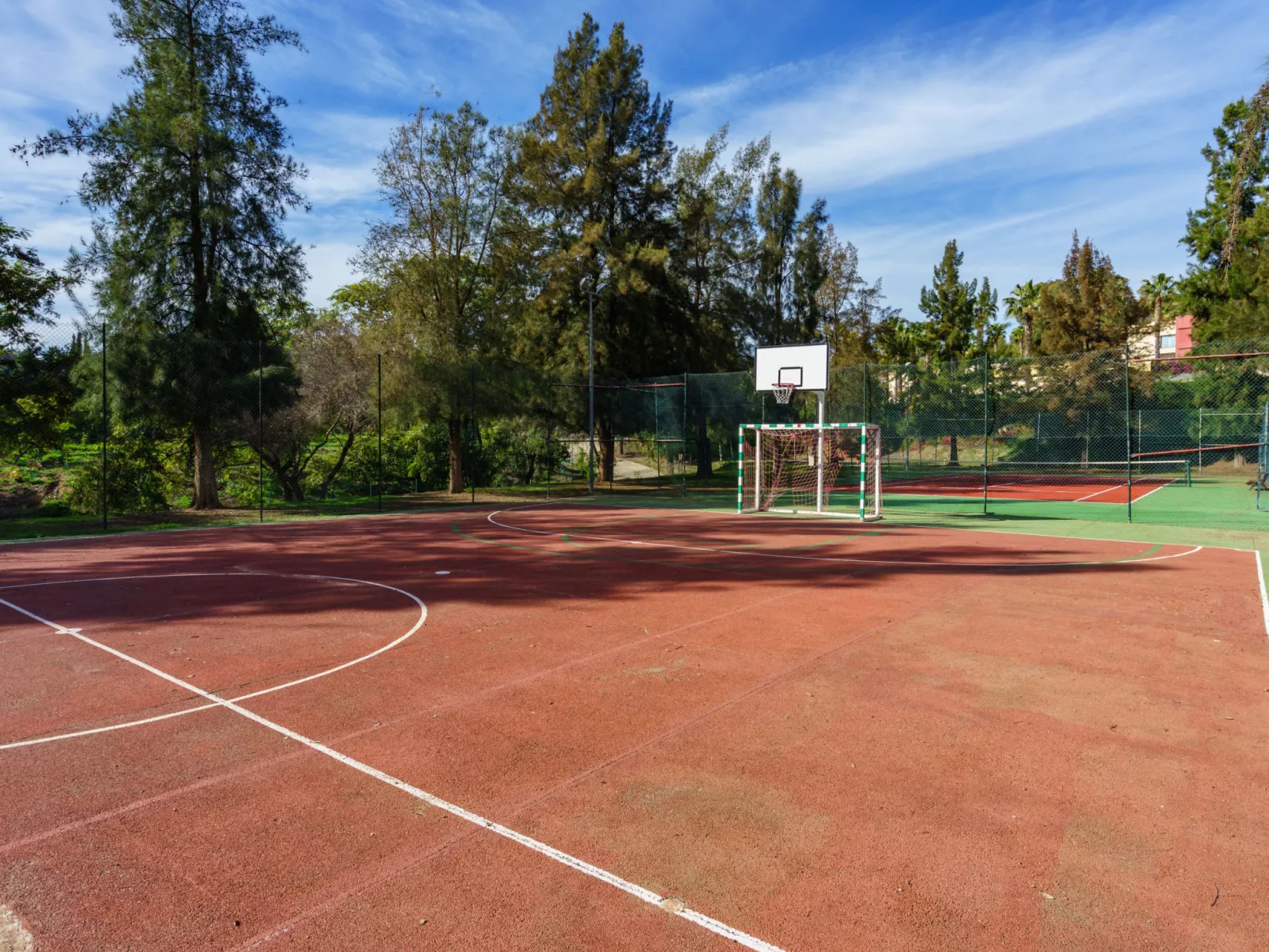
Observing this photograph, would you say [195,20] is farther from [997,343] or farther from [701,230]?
[997,343]

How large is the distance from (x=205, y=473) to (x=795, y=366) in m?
15.4

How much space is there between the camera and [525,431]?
2662 cm

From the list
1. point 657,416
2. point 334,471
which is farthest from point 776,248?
point 334,471

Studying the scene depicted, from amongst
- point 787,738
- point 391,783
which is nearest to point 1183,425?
point 787,738

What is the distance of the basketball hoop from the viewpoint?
61.8ft

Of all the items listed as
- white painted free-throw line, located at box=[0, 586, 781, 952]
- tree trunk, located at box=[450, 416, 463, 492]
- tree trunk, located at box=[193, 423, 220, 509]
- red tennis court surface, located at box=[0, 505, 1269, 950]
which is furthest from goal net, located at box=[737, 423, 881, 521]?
white painted free-throw line, located at box=[0, 586, 781, 952]

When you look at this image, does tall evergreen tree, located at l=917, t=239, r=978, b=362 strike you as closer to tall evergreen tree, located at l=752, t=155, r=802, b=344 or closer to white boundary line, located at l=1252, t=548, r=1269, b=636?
→ tall evergreen tree, located at l=752, t=155, r=802, b=344

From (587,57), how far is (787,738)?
99.4 ft

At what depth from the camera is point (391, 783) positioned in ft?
13.3

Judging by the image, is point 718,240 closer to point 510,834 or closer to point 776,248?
point 776,248

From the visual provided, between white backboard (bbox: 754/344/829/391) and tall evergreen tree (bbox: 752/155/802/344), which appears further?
tall evergreen tree (bbox: 752/155/802/344)

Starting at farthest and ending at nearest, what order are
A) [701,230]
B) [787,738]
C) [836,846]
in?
[701,230] → [787,738] → [836,846]

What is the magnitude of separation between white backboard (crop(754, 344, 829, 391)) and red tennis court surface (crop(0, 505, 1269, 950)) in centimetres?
1037

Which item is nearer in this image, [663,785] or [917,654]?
[663,785]
